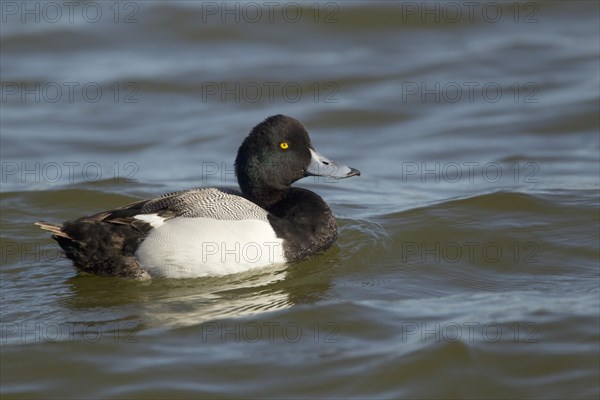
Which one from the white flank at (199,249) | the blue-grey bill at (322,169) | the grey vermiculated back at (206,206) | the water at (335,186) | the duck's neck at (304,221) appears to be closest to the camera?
the water at (335,186)

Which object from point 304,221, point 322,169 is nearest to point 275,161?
point 322,169

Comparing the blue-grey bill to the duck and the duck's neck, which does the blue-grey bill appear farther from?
the duck

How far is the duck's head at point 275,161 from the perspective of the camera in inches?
367

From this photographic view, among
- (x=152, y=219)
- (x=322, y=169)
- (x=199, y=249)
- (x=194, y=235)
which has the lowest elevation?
A: (x=199, y=249)

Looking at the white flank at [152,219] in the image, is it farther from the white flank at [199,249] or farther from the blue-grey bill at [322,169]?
the blue-grey bill at [322,169]

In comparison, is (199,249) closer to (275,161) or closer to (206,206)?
(206,206)

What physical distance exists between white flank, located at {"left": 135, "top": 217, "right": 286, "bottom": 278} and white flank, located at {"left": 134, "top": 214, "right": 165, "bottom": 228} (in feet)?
0.11

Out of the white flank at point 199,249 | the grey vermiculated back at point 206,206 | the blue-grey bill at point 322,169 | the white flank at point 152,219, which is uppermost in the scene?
the blue-grey bill at point 322,169

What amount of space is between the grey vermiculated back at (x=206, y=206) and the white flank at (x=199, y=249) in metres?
0.10

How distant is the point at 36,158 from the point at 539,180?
609cm

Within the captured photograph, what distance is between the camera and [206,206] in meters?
8.89

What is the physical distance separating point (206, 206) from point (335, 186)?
11.5ft

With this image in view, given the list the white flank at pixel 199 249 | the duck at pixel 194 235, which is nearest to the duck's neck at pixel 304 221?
the duck at pixel 194 235

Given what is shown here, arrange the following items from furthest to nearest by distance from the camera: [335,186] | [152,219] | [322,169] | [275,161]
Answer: [335,186], [322,169], [275,161], [152,219]
